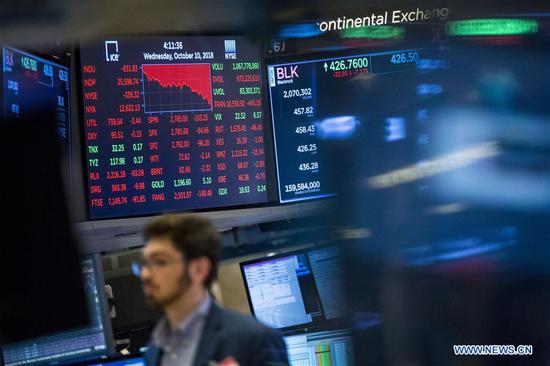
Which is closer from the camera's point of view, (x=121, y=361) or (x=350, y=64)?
(x=121, y=361)

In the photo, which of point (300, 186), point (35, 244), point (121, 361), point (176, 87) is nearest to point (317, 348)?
point (300, 186)

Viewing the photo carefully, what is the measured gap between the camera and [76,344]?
13.1 feet

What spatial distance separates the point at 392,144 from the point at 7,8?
1151 millimetres

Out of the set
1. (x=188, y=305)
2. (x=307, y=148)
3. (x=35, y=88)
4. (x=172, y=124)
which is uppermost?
(x=35, y=88)

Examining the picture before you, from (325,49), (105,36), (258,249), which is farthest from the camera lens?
(258,249)

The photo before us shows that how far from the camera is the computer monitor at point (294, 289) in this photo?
172 inches

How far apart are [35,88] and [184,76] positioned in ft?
2.21

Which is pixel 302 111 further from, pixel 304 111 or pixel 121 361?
pixel 121 361

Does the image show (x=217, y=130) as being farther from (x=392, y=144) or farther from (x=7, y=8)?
(x=392, y=144)

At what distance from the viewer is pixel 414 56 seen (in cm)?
271

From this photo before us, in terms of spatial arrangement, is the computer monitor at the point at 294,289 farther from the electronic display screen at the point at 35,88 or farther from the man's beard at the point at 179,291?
the man's beard at the point at 179,291

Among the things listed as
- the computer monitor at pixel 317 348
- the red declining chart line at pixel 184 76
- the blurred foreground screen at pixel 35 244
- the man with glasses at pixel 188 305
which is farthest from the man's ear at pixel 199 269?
the computer monitor at pixel 317 348

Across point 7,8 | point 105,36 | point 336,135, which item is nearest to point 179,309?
point 336,135

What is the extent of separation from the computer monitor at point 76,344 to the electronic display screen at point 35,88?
24.1 inches
